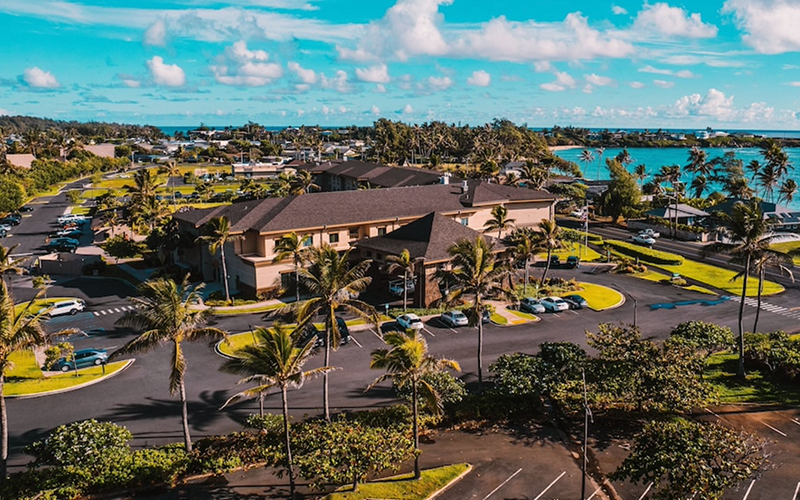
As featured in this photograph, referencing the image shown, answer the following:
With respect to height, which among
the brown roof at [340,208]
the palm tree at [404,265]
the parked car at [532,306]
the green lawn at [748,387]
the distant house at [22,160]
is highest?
the distant house at [22,160]

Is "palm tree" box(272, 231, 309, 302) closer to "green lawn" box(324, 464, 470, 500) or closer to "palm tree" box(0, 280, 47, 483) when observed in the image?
"palm tree" box(0, 280, 47, 483)

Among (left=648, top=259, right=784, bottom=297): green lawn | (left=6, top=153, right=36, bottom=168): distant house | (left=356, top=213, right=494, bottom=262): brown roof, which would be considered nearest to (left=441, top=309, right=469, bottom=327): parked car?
(left=356, top=213, right=494, bottom=262): brown roof

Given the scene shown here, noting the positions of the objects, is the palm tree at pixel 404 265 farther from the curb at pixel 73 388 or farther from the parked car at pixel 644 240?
the parked car at pixel 644 240

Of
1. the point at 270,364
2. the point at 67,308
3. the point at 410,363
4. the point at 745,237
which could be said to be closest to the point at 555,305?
the point at 745,237

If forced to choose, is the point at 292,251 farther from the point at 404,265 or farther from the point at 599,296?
the point at 599,296

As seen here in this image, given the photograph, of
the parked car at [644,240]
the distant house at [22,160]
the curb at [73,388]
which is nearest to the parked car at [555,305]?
the curb at [73,388]

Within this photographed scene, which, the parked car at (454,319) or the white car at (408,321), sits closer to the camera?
the white car at (408,321)

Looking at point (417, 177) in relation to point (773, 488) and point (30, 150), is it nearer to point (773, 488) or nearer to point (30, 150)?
point (773, 488)
